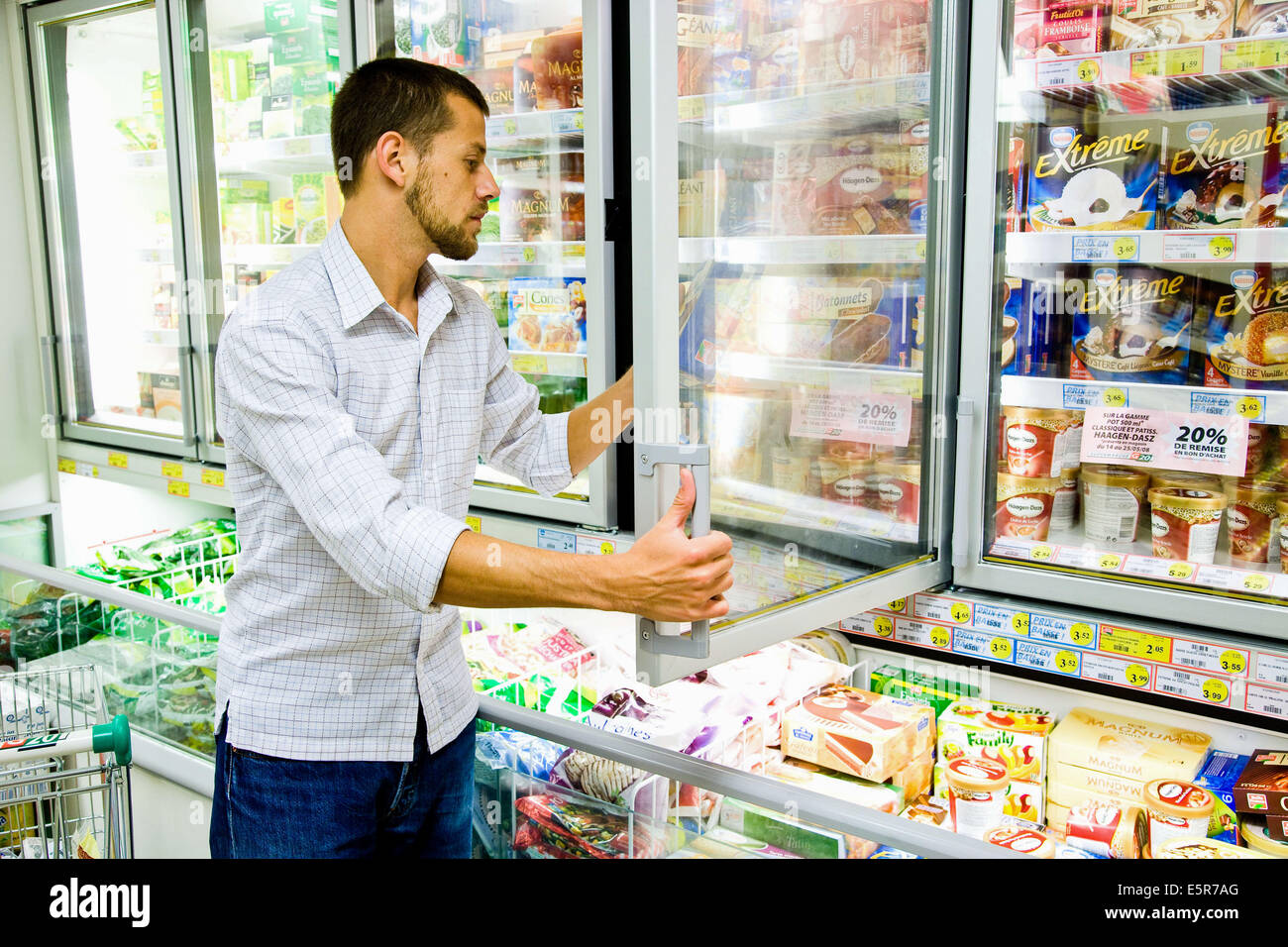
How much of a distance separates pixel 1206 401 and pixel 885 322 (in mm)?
537

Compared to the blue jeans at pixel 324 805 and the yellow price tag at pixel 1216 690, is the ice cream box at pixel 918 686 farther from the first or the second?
the blue jeans at pixel 324 805

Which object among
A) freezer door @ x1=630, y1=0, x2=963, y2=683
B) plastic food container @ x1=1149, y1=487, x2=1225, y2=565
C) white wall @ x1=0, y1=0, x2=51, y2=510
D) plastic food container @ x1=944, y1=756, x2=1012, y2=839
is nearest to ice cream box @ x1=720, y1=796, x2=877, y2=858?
freezer door @ x1=630, y1=0, x2=963, y2=683

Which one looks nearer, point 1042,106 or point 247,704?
point 247,704

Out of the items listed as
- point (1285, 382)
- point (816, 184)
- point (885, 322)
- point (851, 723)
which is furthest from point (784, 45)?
point (851, 723)

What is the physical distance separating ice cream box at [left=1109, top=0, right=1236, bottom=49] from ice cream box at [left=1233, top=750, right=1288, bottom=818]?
120 cm

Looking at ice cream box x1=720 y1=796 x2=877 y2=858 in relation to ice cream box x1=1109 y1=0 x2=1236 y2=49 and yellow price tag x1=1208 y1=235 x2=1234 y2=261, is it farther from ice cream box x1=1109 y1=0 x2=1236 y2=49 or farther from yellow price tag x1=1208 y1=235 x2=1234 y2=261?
ice cream box x1=1109 y1=0 x2=1236 y2=49

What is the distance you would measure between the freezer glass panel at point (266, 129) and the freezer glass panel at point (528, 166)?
0.55 metres

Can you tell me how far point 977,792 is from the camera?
197 cm

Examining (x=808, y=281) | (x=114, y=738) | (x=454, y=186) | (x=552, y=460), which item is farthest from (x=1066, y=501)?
(x=114, y=738)

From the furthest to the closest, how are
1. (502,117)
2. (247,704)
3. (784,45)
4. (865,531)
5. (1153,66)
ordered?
(502,117) → (865,531) → (1153,66) → (784,45) → (247,704)

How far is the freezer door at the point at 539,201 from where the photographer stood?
233 centimetres

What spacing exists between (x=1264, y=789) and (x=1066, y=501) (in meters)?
0.57

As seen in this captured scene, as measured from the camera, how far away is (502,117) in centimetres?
247
